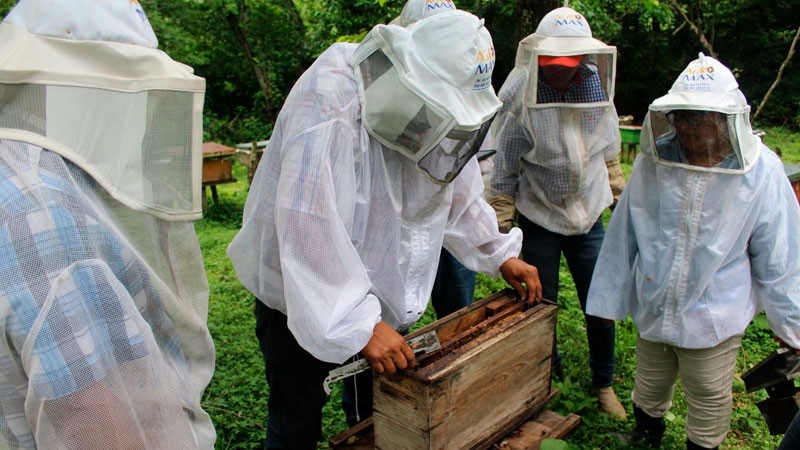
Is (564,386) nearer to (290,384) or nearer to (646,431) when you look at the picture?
(646,431)

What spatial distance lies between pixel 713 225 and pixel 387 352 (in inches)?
63.5

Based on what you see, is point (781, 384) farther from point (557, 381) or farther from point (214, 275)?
point (214, 275)

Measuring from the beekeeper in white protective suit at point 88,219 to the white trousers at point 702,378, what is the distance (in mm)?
2230

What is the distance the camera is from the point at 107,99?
1058 mm

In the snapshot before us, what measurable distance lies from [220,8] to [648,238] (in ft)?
43.5

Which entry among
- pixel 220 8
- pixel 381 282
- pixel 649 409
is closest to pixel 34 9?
pixel 381 282

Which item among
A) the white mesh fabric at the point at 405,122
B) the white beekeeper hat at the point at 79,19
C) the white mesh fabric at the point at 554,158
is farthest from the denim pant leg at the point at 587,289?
the white beekeeper hat at the point at 79,19

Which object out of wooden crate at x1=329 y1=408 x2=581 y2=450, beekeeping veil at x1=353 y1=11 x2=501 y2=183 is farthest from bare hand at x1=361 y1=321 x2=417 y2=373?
beekeeping veil at x1=353 y1=11 x2=501 y2=183

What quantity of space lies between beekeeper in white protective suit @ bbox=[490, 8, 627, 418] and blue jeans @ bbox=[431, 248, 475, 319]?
34cm

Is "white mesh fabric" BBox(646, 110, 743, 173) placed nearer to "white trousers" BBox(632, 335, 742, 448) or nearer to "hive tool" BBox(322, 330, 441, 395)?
"white trousers" BBox(632, 335, 742, 448)

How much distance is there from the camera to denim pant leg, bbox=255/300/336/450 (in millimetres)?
1978

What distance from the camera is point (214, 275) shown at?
18.7 feet

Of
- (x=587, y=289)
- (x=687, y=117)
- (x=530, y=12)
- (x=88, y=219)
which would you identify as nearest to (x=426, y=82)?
(x=88, y=219)

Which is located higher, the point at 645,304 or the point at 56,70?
the point at 56,70
